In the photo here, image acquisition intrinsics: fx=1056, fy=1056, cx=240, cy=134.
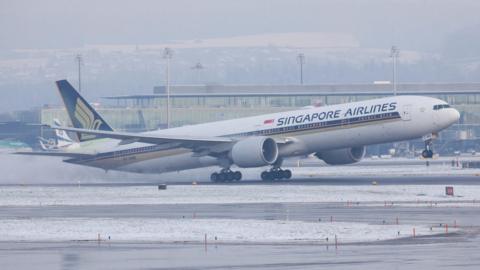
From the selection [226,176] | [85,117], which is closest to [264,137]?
[226,176]

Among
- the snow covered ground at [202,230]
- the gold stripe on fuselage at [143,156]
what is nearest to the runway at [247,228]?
the snow covered ground at [202,230]

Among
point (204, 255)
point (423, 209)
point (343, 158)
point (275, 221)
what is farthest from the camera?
point (343, 158)

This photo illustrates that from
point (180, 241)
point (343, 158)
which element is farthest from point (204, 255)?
point (343, 158)

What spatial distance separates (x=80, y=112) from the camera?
7969cm

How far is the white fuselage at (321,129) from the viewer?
66.6 metres

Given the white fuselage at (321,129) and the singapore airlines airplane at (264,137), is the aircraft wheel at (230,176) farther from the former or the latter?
the white fuselage at (321,129)

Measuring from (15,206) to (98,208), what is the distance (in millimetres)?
5223

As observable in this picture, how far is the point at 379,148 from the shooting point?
156 m

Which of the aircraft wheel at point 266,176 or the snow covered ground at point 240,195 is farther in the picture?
the aircraft wheel at point 266,176

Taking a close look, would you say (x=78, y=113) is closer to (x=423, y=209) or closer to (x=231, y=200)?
(x=231, y=200)

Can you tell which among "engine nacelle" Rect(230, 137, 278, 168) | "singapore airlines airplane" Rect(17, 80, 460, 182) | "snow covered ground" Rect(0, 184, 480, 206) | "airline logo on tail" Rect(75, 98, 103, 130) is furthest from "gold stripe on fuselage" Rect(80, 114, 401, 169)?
"snow covered ground" Rect(0, 184, 480, 206)

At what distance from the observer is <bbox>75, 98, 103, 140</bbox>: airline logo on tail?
79.1m

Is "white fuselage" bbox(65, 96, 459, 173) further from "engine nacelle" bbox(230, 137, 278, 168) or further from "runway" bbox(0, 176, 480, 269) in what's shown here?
"runway" bbox(0, 176, 480, 269)

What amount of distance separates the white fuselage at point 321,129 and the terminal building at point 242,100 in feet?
288
